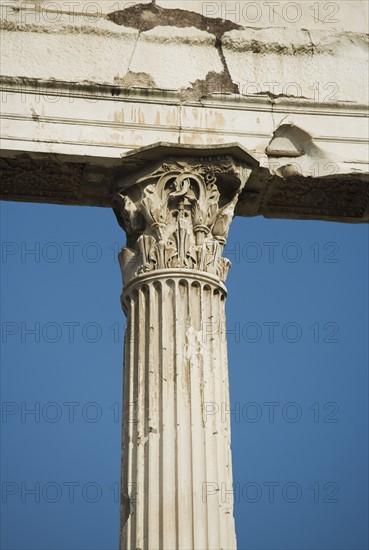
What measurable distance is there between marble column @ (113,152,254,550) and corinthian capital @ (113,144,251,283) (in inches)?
0.4

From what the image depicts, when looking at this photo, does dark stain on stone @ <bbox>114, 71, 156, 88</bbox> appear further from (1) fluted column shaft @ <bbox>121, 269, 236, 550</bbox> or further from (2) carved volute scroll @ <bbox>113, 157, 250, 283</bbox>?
(1) fluted column shaft @ <bbox>121, 269, 236, 550</bbox>

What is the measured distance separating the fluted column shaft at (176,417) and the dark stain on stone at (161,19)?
3.17 m

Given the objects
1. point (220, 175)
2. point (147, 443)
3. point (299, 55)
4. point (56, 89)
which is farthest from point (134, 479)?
point (299, 55)

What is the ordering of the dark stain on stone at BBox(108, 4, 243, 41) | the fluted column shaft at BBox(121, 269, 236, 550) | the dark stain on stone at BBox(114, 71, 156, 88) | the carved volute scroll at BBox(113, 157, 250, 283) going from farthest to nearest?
the dark stain on stone at BBox(108, 4, 243, 41) < the dark stain on stone at BBox(114, 71, 156, 88) < the carved volute scroll at BBox(113, 157, 250, 283) < the fluted column shaft at BBox(121, 269, 236, 550)

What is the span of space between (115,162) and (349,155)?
104 inches

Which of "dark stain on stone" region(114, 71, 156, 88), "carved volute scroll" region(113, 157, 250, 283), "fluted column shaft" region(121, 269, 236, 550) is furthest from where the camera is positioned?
"dark stain on stone" region(114, 71, 156, 88)

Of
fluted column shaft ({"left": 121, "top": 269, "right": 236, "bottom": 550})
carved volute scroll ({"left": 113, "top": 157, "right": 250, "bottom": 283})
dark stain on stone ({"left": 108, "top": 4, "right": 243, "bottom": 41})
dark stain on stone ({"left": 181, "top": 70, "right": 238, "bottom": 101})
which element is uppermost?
dark stain on stone ({"left": 108, "top": 4, "right": 243, "bottom": 41})

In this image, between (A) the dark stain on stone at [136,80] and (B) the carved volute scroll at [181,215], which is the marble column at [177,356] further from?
(A) the dark stain on stone at [136,80]

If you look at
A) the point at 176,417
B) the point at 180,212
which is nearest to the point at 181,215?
the point at 180,212

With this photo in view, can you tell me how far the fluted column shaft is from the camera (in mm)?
11461

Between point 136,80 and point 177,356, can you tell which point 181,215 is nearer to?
point 177,356

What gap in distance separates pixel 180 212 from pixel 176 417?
7.67 ft

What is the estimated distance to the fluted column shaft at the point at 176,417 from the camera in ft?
37.6

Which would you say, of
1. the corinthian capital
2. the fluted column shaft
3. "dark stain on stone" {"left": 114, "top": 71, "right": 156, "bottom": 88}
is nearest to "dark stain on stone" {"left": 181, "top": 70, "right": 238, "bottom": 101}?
"dark stain on stone" {"left": 114, "top": 71, "right": 156, "bottom": 88}
